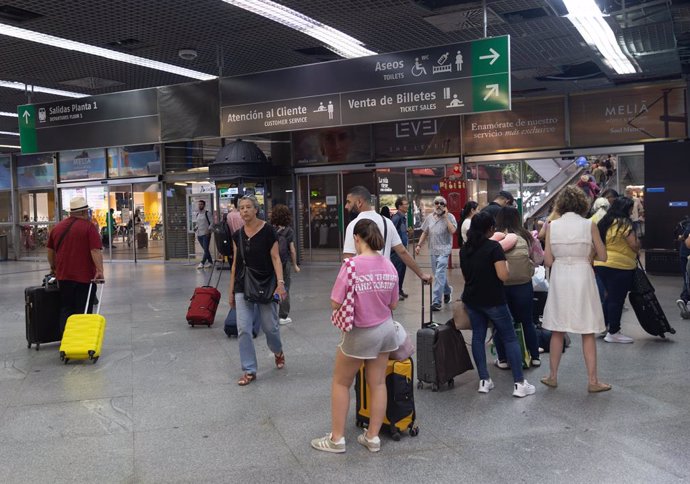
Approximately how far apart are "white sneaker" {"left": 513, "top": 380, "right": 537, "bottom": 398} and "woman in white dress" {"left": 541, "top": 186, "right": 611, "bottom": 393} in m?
0.40

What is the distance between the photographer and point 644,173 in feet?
45.6

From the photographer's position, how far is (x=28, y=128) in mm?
12766

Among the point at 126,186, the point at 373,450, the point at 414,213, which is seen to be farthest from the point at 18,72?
the point at 373,450

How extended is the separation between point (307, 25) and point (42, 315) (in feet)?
19.6

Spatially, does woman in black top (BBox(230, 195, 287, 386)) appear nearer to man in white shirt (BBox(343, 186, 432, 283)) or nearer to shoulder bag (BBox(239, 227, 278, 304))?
shoulder bag (BBox(239, 227, 278, 304))

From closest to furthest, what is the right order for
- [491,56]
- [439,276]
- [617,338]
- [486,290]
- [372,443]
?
[372,443], [486,290], [617,338], [491,56], [439,276]

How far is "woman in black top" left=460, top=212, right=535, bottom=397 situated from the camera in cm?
540

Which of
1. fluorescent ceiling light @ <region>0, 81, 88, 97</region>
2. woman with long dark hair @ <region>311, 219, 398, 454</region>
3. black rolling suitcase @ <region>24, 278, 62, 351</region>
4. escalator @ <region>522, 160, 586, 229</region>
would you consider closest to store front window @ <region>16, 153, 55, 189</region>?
fluorescent ceiling light @ <region>0, 81, 88, 97</region>

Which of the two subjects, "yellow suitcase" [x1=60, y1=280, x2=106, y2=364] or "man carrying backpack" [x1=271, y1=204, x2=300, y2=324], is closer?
"yellow suitcase" [x1=60, y1=280, x2=106, y2=364]

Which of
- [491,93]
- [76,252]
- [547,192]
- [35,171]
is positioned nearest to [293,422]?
[76,252]

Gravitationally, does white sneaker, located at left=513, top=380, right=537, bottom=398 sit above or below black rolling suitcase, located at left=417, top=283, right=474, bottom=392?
below

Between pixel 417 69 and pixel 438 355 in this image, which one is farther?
pixel 417 69

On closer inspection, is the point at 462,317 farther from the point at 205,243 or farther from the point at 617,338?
the point at 205,243

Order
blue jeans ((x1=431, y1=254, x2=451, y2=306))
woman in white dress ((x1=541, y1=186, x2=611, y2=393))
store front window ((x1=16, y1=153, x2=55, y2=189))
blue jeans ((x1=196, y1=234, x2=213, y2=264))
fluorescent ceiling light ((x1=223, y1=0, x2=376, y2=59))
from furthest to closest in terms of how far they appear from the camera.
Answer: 1. store front window ((x1=16, y1=153, x2=55, y2=189))
2. blue jeans ((x1=196, y1=234, x2=213, y2=264))
3. blue jeans ((x1=431, y1=254, x2=451, y2=306))
4. fluorescent ceiling light ((x1=223, y1=0, x2=376, y2=59))
5. woman in white dress ((x1=541, y1=186, x2=611, y2=393))
